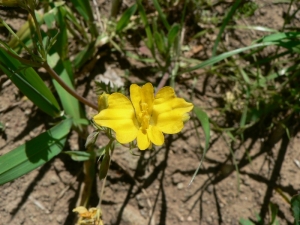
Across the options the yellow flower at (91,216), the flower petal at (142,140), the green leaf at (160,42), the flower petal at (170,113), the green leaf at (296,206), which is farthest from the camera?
the green leaf at (160,42)

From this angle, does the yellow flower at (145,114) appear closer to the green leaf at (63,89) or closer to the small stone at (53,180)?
the green leaf at (63,89)

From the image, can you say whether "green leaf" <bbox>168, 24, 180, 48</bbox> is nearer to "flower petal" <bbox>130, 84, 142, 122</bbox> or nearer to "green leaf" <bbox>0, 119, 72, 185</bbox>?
"flower petal" <bbox>130, 84, 142, 122</bbox>

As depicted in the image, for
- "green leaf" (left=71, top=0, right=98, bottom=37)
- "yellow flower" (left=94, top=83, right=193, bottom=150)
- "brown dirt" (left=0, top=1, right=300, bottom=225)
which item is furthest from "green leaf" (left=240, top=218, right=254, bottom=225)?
"green leaf" (left=71, top=0, right=98, bottom=37)

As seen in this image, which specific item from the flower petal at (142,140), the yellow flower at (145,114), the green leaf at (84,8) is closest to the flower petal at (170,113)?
the yellow flower at (145,114)

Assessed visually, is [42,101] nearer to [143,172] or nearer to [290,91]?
[143,172]

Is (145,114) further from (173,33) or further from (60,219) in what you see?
(60,219)

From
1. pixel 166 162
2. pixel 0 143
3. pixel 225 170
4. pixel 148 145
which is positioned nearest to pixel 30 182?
pixel 0 143
